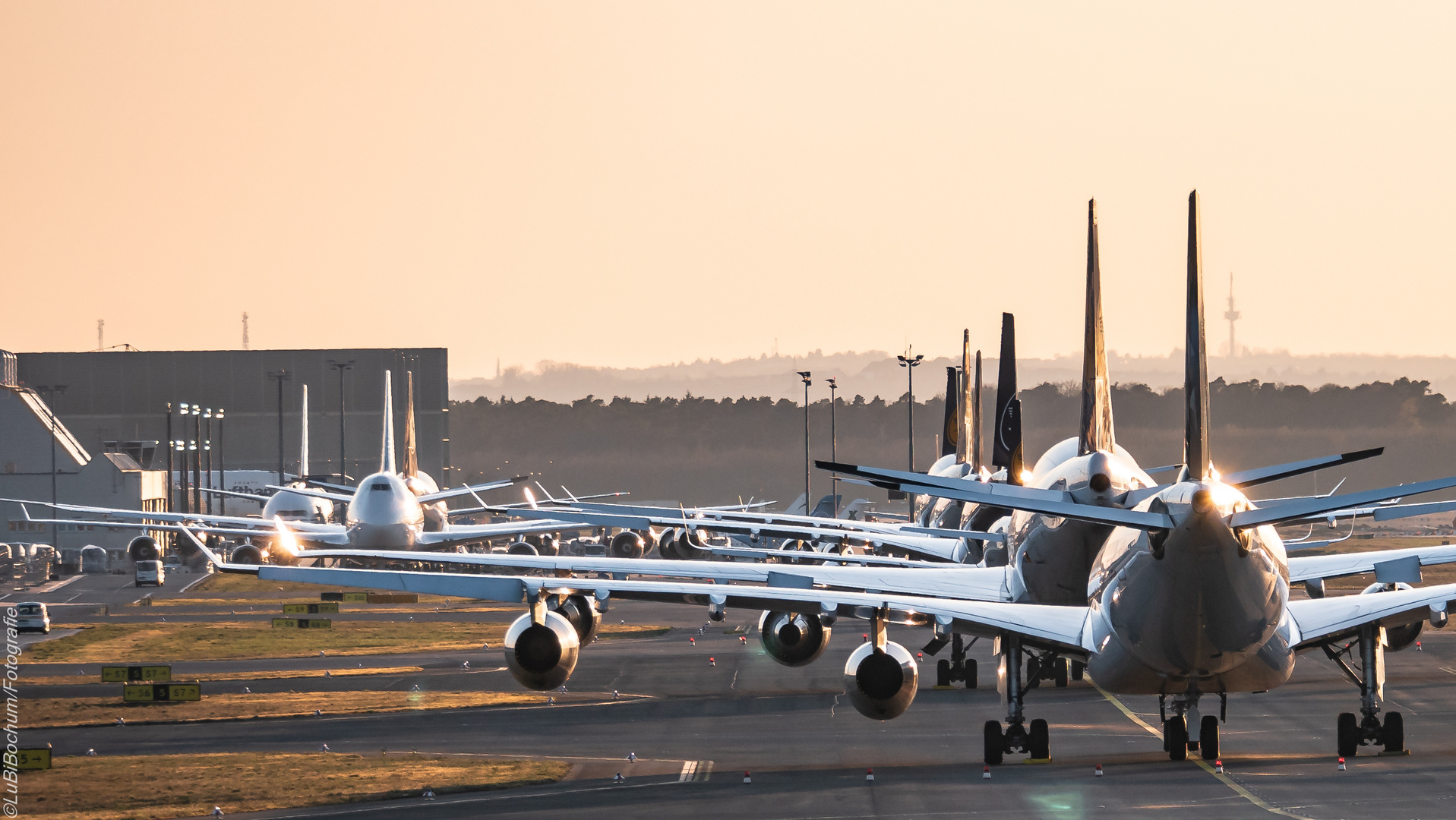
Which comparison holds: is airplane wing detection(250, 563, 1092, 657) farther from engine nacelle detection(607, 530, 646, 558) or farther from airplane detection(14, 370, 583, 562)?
engine nacelle detection(607, 530, 646, 558)

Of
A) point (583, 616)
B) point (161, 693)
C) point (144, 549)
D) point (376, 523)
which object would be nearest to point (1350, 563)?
point (583, 616)

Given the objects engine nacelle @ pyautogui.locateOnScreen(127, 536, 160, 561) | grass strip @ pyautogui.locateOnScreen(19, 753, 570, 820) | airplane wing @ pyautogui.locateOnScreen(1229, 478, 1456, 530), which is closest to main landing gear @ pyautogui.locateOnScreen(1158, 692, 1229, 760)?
airplane wing @ pyautogui.locateOnScreen(1229, 478, 1456, 530)

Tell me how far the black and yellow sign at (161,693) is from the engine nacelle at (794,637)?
2018 centimetres

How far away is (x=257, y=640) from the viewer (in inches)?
2694

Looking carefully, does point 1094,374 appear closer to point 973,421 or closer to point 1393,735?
point 1393,735

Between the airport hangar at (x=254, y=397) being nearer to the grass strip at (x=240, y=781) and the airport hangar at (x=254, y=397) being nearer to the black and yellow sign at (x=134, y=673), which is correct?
the black and yellow sign at (x=134, y=673)

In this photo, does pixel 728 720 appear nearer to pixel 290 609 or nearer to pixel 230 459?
pixel 290 609

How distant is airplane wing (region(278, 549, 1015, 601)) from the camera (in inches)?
1246

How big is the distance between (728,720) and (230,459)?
532 feet

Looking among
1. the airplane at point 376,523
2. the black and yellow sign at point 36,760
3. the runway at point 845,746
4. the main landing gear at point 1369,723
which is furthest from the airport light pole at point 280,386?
the main landing gear at point 1369,723

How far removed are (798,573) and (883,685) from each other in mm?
6344

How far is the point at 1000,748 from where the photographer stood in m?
34.2

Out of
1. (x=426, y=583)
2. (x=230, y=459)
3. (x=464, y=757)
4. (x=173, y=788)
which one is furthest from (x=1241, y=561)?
(x=230, y=459)

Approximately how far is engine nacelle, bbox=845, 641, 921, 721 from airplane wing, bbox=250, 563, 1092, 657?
0.97 m
